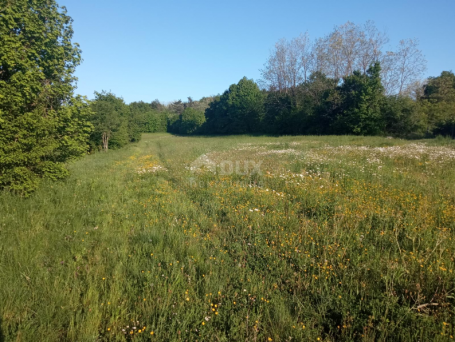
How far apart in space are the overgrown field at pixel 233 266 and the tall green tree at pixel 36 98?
963mm

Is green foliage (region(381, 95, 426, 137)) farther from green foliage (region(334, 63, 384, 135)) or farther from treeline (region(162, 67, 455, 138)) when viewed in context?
green foliage (region(334, 63, 384, 135))

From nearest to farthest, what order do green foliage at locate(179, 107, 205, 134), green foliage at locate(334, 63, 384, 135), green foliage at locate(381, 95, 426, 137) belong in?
1. green foliage at locate(381, 95, 426, 137)
2. green foliage at locate(334, 63, 384, 135)
3. green foliage at locate(179, 107, 205, 134)

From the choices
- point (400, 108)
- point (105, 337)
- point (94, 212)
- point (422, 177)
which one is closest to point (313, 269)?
point (105, 337)

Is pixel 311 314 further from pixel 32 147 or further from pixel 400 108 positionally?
pixel 400 108

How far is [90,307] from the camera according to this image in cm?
283

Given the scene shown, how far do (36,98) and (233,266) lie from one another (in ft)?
25.3

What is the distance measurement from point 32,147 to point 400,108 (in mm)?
34110

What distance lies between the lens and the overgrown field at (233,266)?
8.68 feet

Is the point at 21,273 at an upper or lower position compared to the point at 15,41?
lower

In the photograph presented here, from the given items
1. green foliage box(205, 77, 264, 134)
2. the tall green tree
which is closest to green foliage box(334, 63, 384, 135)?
green foliage box(205, 77, 264, 134)

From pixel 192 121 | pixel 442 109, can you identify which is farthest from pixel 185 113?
pixel 442 109

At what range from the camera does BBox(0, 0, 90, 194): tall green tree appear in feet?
20.5

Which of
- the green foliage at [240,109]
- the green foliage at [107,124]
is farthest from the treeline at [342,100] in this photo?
the green foliage at [107,124]

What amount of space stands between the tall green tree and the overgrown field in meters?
0.96
